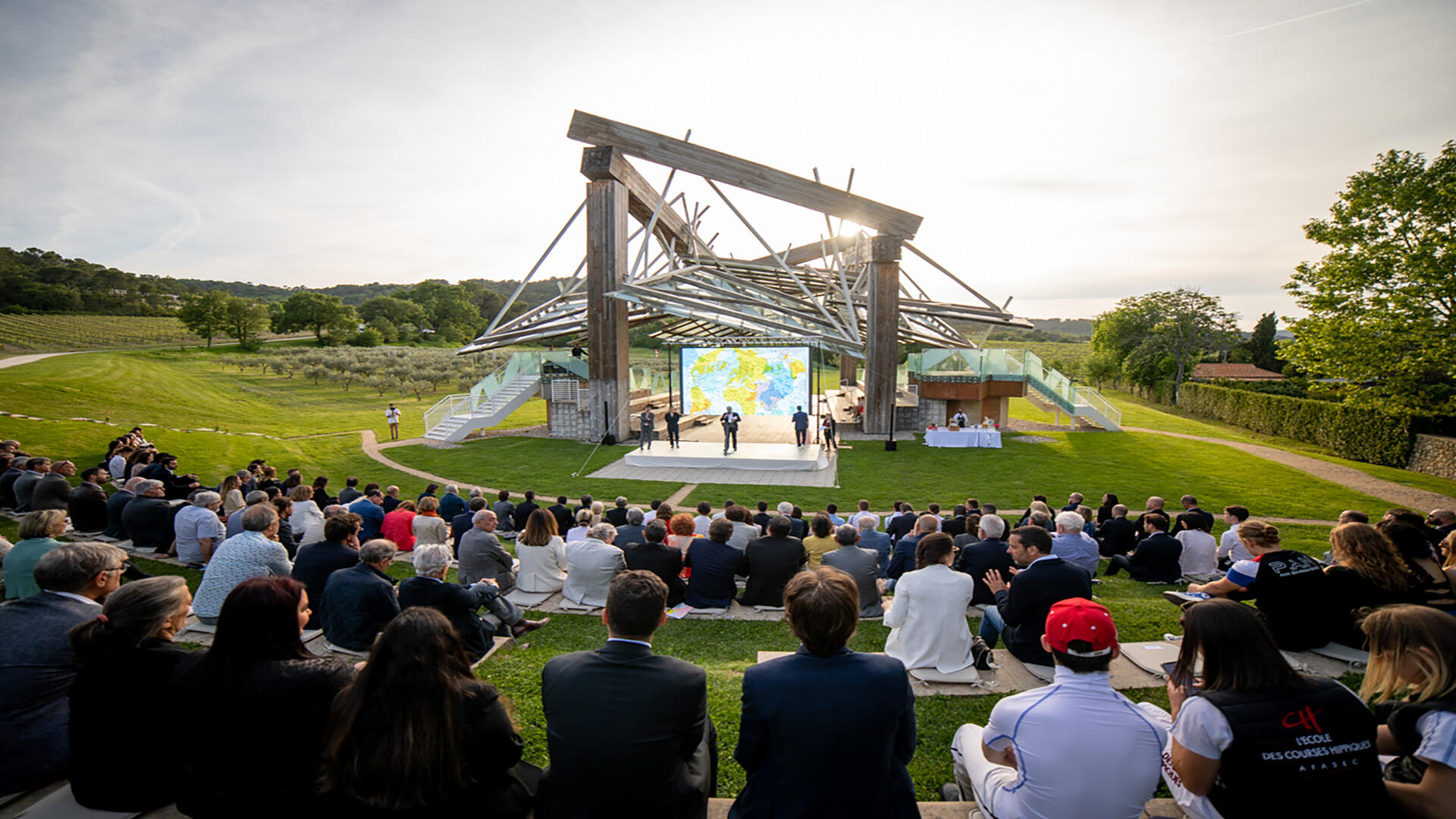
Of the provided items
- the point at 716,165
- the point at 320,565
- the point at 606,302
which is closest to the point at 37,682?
the point at 320,565

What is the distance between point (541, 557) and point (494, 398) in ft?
59.0

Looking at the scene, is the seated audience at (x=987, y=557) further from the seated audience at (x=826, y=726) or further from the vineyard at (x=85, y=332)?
the vineyard at (x=85, y=332)

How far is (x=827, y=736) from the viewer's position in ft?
8.30

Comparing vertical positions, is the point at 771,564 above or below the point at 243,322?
below

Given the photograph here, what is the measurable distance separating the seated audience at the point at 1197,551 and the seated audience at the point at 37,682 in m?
11.1

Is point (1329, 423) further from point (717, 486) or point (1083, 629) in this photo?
point (1083, 629)

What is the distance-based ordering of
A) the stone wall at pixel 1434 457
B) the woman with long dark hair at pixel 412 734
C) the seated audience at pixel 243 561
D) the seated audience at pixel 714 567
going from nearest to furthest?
the woman with long dark hair at pixel 412 734, the seated audience at pixel 243 561, the seated audience at pixel 714 567, the stone wall at pixel 1434 457

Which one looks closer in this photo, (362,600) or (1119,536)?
(362,600)

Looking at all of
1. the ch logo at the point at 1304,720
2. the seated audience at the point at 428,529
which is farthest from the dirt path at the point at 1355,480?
the seated audience at the point at 428,529

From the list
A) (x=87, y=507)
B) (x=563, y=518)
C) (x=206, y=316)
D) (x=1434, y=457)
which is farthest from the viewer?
(x=206, y=316)

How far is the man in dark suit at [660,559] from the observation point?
6.56 metres

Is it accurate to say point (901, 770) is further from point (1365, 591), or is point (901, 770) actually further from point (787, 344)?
point (787, 344)

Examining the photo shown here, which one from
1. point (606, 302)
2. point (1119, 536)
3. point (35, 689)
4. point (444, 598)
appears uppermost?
point (606, 302)

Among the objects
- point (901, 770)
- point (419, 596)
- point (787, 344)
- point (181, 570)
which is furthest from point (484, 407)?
point (901, 770)
